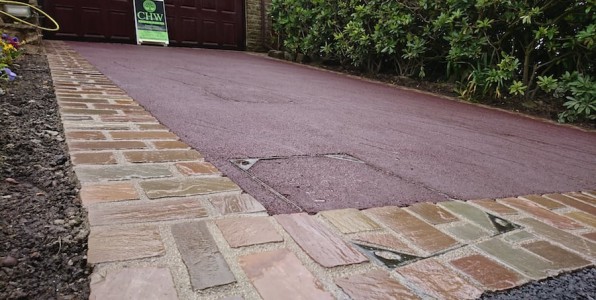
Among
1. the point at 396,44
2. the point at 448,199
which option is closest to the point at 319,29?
the point at 396,44

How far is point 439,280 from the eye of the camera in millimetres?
836

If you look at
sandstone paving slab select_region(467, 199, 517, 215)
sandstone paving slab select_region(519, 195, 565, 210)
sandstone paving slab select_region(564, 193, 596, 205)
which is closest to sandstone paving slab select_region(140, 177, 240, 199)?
sandstone paving slab select_region(467, 199, 517, 215)

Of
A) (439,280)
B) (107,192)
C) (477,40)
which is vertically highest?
(477,40)

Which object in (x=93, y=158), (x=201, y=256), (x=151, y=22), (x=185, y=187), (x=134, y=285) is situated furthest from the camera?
(x=151, y=22)

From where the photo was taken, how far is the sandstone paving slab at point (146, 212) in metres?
0.92

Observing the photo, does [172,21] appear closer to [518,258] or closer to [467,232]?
[467,232]

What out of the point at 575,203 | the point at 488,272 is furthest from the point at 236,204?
the point at 575,203

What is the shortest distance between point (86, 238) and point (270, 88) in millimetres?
3063

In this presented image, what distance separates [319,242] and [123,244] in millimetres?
436

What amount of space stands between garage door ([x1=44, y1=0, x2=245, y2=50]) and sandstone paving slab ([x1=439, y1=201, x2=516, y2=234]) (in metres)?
9.02

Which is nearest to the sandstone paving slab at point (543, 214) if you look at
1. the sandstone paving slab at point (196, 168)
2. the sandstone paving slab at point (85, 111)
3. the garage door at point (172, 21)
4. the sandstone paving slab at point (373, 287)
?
the sandstone paving slab at point (373, 287)

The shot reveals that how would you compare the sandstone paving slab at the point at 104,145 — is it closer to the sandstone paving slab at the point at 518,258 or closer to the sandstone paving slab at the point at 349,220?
the sandstone paving slab at the point at 349,220

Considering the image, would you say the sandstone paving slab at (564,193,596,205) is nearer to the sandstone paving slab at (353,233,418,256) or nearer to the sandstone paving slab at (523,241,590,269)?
the sandstone paving slab at (523,241,590,269)

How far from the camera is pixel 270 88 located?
3.80m
